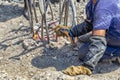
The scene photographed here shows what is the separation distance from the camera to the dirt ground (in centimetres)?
409

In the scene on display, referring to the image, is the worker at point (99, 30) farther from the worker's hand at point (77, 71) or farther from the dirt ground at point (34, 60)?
the dirt ground at point (34, 60)

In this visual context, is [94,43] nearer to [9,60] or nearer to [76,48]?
[76,48]

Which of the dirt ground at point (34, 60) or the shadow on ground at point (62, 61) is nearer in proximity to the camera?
the dirt ground at point (34, 60)

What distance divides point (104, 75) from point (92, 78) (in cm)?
23

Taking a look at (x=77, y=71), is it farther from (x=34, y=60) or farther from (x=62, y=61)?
(x=34, y=60)

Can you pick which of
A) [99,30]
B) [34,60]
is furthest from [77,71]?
[34,60]

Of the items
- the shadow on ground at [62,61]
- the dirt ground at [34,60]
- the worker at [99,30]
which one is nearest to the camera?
the worker at [99,30]

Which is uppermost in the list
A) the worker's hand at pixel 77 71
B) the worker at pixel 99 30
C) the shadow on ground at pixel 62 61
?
the worker at pixel 99 30

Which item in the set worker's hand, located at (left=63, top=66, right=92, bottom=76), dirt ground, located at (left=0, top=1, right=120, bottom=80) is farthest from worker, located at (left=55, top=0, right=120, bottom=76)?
dirt ground, located at (left=0, top=1, right=120, bottom=80)

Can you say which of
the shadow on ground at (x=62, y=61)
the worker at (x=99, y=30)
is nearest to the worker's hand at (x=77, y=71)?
the worker at (x=99, y=30)

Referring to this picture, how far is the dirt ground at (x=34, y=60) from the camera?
13.4 ft

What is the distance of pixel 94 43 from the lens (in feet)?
13.1

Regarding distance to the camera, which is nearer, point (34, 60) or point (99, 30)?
point (99, 30)

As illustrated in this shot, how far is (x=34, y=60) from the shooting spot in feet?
14.9
